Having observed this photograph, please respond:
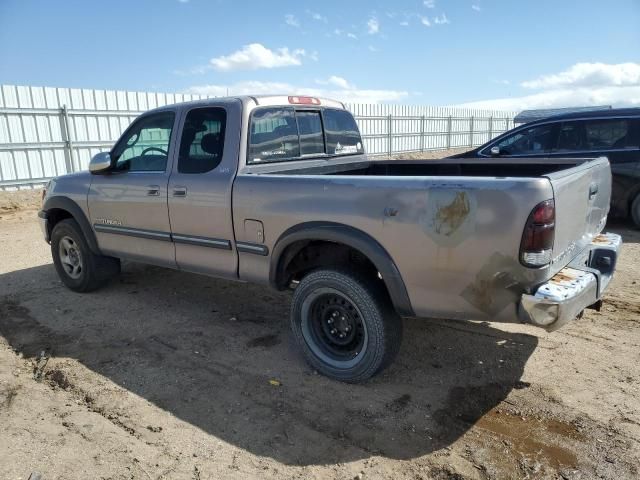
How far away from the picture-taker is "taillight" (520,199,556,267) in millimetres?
2541

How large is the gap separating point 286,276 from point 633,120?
672 cm

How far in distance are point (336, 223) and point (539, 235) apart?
4.04 ft

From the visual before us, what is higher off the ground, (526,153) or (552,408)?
(526,153)

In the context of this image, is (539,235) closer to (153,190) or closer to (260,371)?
(260,371)

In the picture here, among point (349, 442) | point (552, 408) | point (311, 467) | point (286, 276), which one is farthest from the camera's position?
point (286, 276)

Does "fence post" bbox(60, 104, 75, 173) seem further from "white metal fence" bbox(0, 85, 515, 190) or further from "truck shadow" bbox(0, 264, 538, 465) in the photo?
"truck shadow" bbox(0, 264, 538, 465)

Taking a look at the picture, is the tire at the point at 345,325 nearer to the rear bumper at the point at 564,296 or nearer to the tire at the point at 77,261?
the rear bumper at the point at 564,296

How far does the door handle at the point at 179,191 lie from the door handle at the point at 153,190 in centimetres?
24

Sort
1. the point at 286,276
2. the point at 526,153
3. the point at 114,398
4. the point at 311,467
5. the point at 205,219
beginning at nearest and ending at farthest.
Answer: the point at 311,467
the point at 114,398
the point at 286,276
the point at 205,219
the point at 526,153

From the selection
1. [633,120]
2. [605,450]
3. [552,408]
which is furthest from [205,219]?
[633,120]

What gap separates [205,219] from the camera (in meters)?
3.97

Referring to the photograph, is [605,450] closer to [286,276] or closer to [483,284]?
[483,284]

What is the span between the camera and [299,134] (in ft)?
14.5

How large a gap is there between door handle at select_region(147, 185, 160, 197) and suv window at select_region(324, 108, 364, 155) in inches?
63.9
